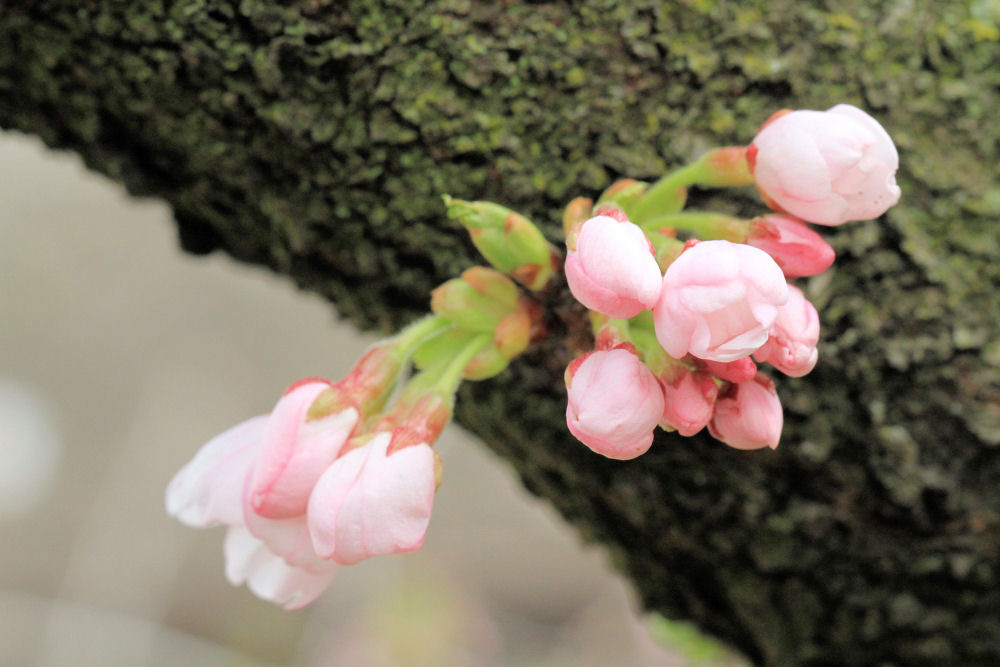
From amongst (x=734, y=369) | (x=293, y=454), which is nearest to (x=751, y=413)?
(x=734, y=369)

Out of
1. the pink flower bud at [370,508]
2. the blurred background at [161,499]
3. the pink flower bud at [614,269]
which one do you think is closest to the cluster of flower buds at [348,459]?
the pink flower bud at [370,508]

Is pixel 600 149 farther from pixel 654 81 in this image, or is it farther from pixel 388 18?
pixel 388 18

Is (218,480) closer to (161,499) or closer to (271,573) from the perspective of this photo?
(271,573)

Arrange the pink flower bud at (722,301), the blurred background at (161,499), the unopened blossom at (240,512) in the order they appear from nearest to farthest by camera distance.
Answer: the pink flower bud at (722,301)
the unopened blossom at (240,512)
the blurred background at (161,499)

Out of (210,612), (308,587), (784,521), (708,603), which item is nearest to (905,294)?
(784,521)

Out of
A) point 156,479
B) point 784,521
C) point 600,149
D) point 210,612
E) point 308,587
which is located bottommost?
point 210,612

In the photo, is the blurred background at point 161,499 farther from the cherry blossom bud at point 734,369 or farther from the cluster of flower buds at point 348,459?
the cherry blossom bud at point 734,369
